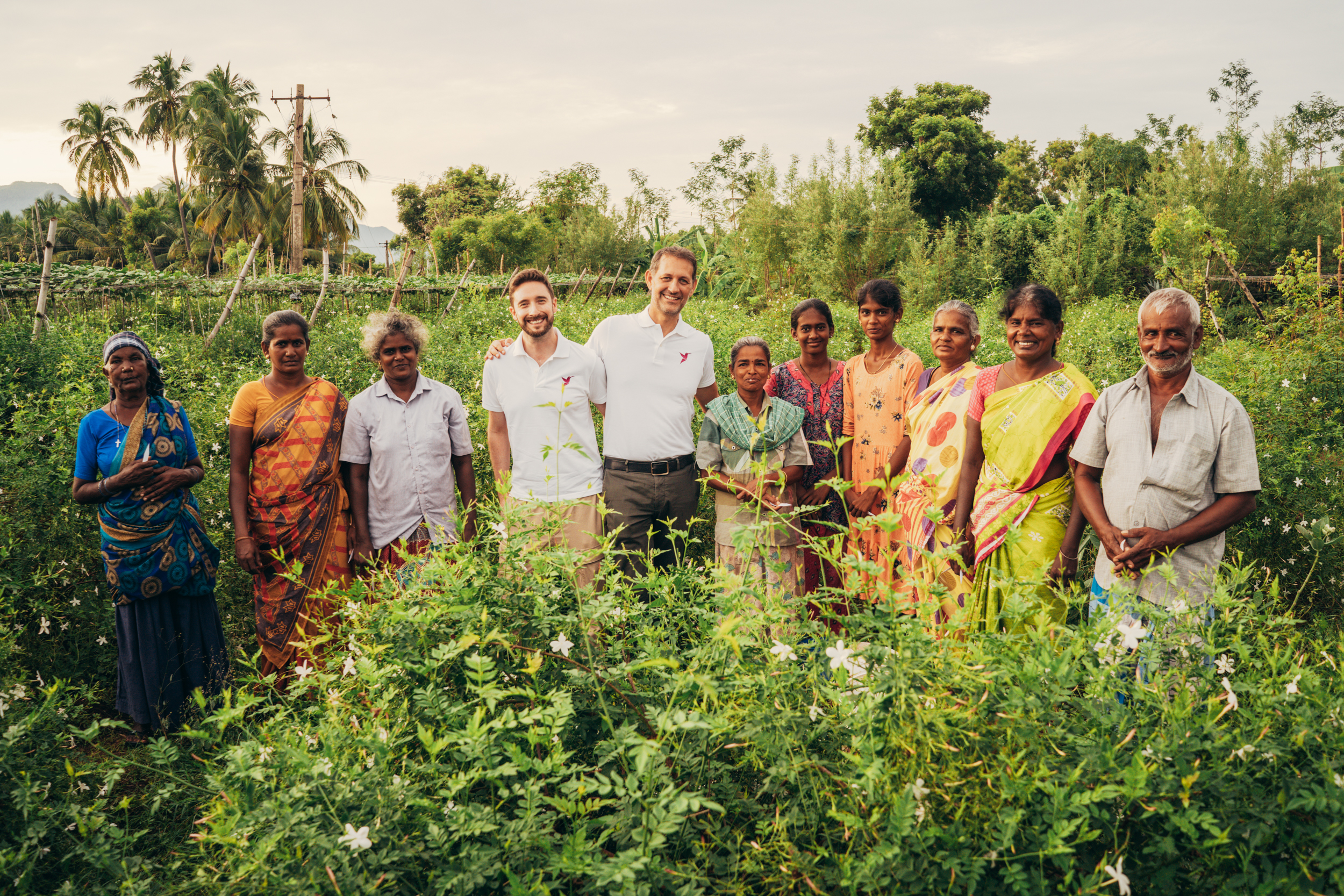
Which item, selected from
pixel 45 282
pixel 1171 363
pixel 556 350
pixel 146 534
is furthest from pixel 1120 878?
pixel 45 282

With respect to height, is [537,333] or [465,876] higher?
[537,333]

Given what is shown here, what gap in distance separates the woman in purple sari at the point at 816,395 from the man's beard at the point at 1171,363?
1.46 meters

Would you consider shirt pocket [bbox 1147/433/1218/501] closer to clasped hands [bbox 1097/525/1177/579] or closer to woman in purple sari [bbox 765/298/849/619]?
clasped hands [bbox 1097/525/1177/579]

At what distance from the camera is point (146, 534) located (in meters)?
3.26

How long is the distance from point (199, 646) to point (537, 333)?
203 centimetres

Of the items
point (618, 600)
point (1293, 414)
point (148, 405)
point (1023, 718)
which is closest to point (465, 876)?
point (618, 600)

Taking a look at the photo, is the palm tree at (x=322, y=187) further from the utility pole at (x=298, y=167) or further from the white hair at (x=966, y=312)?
the white hair at (x=966, y=312)

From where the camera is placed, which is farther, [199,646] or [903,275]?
[903,275]

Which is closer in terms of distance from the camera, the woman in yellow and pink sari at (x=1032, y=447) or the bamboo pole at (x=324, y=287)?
the woman in yellow and pink sari at (x=1032, y=447)

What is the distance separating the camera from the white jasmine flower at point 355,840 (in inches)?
45.2

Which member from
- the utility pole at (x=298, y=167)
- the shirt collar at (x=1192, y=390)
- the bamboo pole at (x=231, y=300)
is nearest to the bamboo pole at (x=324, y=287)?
the bamboo pole at (x=231, y=300)

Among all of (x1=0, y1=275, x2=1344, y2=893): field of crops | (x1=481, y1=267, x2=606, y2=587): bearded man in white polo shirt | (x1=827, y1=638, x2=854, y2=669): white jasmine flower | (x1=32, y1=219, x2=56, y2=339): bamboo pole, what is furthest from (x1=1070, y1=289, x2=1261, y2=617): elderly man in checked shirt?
(x1=32, y1=219, x2=56, y2=339): bamboo pole

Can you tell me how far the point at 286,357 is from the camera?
3352 millimetres

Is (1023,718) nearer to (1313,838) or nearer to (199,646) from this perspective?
(1313,838)
